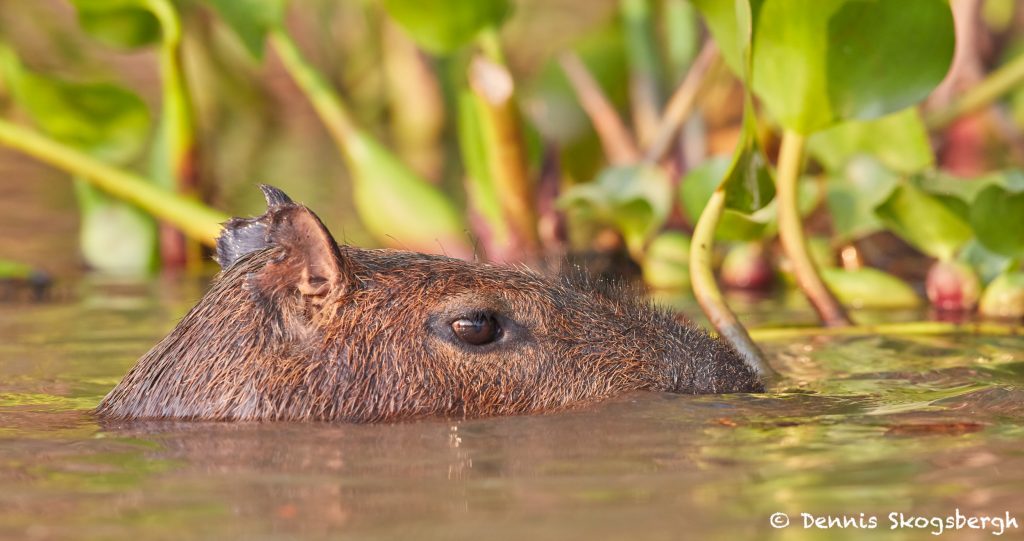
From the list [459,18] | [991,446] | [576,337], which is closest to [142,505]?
[576,337]

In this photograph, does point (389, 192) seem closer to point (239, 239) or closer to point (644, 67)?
point (644, 67)

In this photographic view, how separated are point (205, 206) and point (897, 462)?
492cm

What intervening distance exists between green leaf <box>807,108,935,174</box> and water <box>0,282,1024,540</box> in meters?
2.11

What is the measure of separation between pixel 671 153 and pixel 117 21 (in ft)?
10.8

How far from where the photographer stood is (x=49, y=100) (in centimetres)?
777

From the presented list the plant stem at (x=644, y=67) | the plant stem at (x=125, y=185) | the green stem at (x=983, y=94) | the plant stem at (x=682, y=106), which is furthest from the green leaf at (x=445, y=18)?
the green stem at (x=983, y=94)

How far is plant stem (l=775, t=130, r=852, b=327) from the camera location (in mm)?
5477

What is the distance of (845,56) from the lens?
17.0 feet

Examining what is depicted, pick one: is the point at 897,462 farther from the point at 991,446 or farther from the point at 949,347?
the point at 949,347

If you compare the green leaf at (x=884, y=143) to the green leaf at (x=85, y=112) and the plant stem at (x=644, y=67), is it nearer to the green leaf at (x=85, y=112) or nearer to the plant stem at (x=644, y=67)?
the plant stem at (x=644, y=67)

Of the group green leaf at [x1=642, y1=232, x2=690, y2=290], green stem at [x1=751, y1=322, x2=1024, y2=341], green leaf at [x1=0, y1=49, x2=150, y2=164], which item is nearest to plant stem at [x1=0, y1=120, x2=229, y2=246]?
green leaf at [x1=0, y1=49, x2=150, y2=164]

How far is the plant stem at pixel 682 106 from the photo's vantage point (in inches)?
299

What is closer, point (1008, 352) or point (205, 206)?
point (1008, 352)
